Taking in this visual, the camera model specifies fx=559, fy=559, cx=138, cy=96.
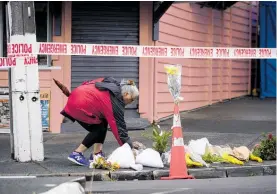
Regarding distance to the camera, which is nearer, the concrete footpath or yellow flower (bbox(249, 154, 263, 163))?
the concrete footpath

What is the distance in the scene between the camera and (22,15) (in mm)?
8289

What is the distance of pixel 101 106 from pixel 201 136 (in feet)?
12.9

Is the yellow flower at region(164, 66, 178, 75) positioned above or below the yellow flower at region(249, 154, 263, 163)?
above

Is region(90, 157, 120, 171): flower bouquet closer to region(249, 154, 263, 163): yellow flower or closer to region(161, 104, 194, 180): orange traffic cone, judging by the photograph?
region(161, 104, 194, 180): orange traffic cone

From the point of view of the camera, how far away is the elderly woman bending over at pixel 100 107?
7734 millimetres

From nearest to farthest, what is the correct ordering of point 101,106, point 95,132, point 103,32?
point 101,106, point 95,132, point 103,32

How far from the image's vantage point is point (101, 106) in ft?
25.6

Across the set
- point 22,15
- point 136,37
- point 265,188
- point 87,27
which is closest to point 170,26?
point 136,37

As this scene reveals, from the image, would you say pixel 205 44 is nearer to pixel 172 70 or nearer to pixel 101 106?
pixel 172 70

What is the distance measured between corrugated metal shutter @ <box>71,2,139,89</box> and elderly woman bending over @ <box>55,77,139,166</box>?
427 cm

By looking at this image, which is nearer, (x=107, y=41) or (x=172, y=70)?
(x=172, y=70)

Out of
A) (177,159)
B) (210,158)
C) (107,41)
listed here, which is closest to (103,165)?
(177,159)

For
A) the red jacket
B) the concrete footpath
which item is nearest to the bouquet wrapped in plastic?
the red jacket

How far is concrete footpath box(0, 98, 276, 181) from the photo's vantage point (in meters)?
7.80
